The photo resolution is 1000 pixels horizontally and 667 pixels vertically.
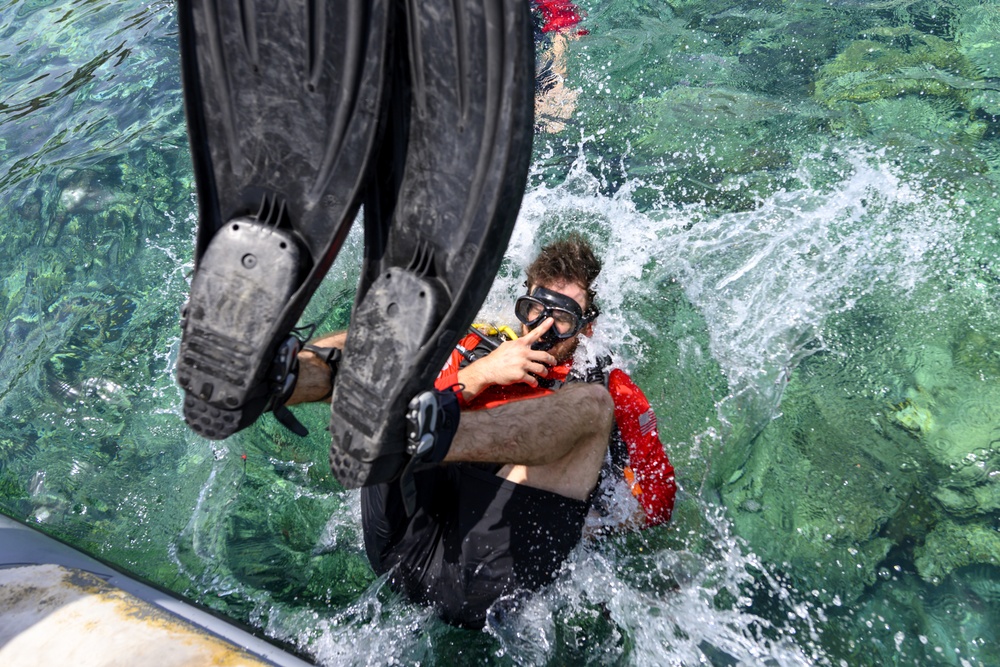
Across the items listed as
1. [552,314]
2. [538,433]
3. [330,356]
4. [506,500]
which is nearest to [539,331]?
[552,314]

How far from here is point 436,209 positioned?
1899 millimetres

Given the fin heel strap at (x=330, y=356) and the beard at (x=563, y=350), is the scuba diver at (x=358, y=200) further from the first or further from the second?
the beard at (x=563, y=350)

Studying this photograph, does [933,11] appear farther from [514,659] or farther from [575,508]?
[514,659]

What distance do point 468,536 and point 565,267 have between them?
3.27 feet

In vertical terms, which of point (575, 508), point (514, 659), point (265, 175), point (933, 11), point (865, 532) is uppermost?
point (265, 175)

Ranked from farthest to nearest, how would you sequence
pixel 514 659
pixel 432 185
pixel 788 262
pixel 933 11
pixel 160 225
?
1. pixel 933 11
2. pixel 160 225
3. pixel 788 262
4. pixel 514 659
5. pixel 432 185

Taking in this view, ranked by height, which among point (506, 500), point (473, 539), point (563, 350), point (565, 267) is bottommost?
point (473, 539)

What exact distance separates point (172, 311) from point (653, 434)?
2216mm

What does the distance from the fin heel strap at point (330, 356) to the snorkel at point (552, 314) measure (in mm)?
827

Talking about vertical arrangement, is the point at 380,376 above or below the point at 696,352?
above

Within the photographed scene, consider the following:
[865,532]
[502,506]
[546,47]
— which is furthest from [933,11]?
[502,506]

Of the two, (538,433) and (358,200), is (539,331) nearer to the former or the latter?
(538,433)

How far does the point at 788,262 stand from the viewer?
345 centimetres

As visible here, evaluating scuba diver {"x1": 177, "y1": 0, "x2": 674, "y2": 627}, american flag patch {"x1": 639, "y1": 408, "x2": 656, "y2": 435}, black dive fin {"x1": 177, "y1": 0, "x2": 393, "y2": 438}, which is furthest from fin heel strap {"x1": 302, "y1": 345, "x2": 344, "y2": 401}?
american flag patch {"x1": 639, "y1": 408, "x2": 656, "y2": 435}
